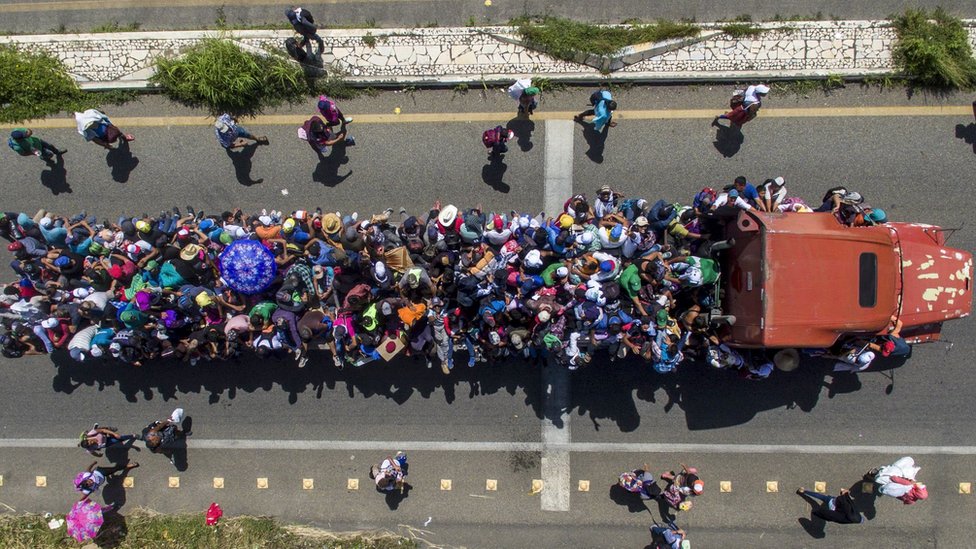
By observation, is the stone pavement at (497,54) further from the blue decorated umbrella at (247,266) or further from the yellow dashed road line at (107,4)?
the blue decorated umbrella at (247,266)

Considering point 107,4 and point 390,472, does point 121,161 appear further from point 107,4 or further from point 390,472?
point 390,472

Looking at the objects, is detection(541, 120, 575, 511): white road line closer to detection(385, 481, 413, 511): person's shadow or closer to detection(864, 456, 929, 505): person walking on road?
detection(385, 481, 413, 511): person's shadow

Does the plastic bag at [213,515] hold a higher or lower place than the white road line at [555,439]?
lower

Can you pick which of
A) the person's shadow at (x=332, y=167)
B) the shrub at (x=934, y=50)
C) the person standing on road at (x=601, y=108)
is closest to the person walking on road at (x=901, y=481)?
the shrub at (x=934, y=50)

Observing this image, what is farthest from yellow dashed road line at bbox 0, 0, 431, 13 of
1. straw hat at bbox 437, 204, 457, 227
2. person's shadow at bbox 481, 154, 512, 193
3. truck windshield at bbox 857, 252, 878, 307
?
truck windshield at bbox 857, 252, 878, 307

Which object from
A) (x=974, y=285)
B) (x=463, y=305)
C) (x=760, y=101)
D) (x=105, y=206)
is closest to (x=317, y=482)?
(x=463, y=305)
